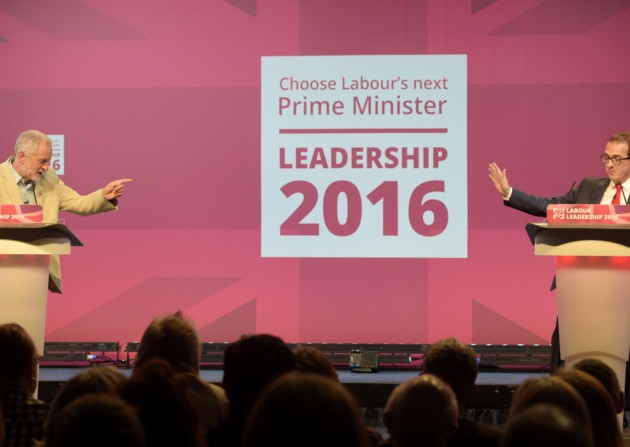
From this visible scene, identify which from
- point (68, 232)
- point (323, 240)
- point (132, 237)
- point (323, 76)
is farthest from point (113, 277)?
point (68, 232)

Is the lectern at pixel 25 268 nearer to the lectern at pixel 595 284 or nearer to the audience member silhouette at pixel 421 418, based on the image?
the lectern at pixel 595 284

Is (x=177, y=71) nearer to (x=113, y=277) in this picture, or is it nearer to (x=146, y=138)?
(x=146, y=138)

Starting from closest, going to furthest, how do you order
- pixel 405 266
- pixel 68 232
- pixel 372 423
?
pixel 68 232 < pixel 372 423 < pixel 405 266

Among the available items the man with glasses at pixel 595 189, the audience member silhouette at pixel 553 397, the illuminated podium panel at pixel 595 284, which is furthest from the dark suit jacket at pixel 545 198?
the audience member silhouette at pixel 553 397

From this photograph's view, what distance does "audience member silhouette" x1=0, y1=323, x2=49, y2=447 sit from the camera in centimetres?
248

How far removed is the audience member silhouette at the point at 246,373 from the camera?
101 inches

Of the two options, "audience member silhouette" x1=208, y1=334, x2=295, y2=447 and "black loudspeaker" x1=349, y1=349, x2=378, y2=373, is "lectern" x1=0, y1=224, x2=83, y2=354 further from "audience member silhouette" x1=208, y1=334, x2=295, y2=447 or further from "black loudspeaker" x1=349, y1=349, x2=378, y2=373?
"black loudspeaker" x1=349, y1=349, x2=378, y2=373

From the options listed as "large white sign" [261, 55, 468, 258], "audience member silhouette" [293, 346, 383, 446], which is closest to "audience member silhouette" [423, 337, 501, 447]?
"audience member silhouette" [293, 346, 383, 446]

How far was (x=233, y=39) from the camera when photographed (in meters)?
6.73

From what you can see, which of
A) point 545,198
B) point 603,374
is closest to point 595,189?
point 545,198

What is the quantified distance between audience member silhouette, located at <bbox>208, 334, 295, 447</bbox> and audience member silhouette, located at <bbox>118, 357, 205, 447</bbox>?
57cm

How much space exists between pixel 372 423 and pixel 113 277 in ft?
7.57

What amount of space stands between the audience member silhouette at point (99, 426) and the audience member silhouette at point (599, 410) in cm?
119

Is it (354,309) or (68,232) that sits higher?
(68,232)
